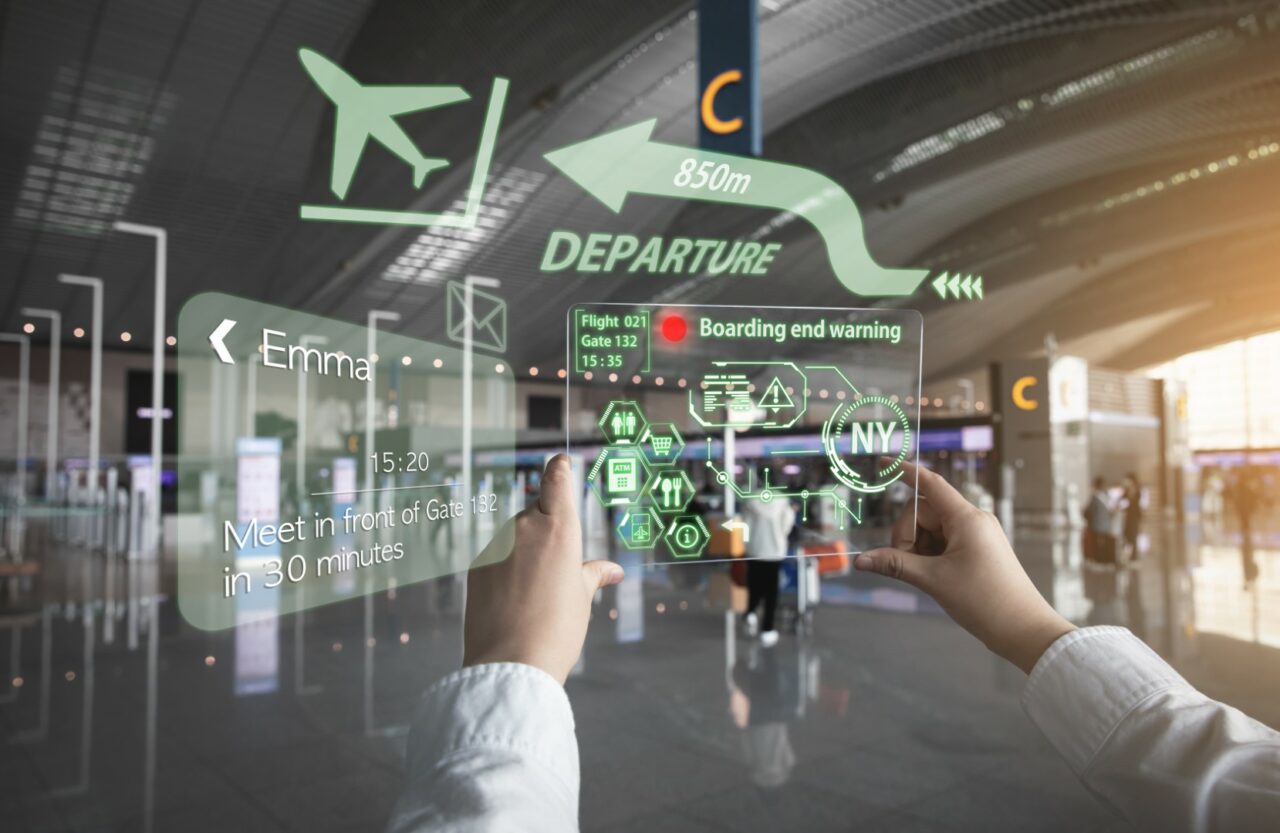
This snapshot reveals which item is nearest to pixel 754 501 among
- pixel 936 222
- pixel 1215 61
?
pixel 1215 61

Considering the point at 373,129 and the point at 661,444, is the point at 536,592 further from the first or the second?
the point at 373,129

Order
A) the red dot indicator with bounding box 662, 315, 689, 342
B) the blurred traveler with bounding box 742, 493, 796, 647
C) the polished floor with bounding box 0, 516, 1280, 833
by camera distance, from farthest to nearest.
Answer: the polished floor with bounding box 0, 516, 1280, 833 → the blurred traveler with bounding box 742, 493, 796, 647 → the red dot indicator with bounding box 662, 315, 689, 342

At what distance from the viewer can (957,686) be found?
5.41 m

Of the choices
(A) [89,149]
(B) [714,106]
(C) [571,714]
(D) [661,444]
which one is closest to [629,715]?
(D) [661,444]

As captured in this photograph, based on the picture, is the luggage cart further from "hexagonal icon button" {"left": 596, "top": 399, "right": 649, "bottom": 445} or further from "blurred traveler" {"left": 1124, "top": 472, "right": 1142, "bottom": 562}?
"blurred traveler" {"left": 1124, "top": 472, "right": 1142, "bottom": 562}

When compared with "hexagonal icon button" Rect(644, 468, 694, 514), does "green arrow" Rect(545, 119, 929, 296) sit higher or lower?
higher

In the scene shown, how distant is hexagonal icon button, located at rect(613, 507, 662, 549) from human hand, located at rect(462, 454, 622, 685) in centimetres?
49

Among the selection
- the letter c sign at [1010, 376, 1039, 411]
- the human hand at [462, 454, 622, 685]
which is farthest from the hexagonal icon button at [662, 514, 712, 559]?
the letter c sign at [1010, 376, 1039, 411]

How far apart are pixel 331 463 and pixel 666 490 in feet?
2.16

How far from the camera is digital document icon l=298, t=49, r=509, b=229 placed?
1326 mm

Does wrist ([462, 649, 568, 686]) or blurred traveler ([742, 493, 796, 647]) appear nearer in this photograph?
wrist ([462, 649, 568, 686])

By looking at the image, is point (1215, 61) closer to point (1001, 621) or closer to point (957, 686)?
point (957, 686)

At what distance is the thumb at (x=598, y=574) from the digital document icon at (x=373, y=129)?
0.63m

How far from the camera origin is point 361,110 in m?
1.39
